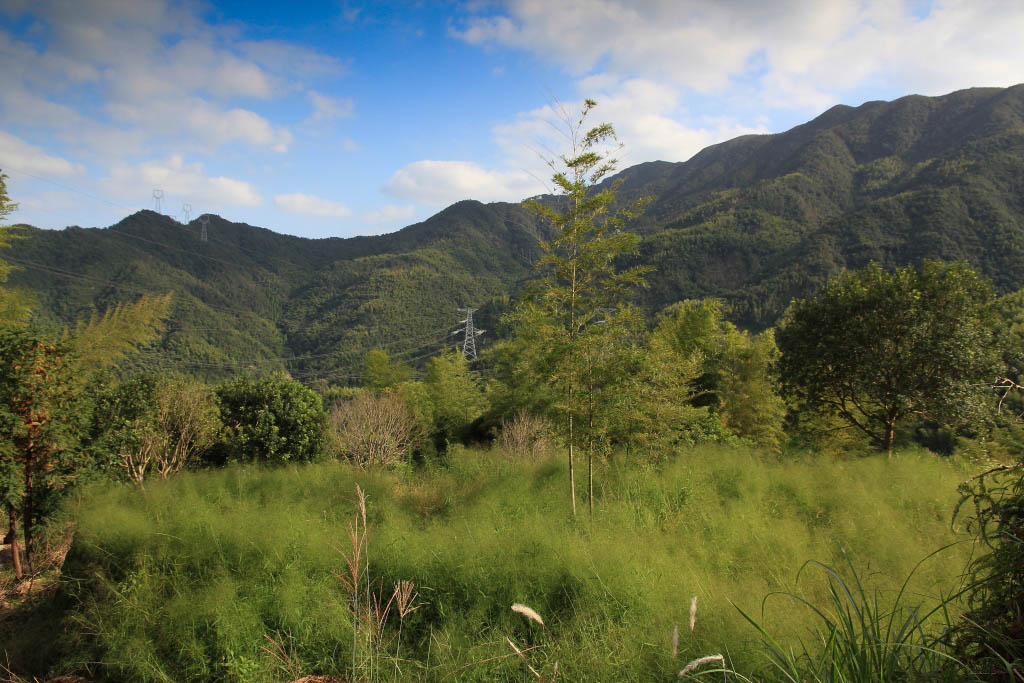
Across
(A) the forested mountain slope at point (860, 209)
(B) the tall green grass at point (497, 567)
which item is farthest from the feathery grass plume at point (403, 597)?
(A) the forested mountain slope at point (860, 209)

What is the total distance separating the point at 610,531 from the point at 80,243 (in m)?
172

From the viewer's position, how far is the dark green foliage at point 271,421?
39.9 ft

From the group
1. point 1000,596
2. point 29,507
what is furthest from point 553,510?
point 29,507

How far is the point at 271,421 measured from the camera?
487 inches

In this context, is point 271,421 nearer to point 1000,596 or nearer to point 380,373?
point 1000,596

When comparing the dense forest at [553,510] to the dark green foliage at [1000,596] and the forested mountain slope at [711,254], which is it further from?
the forested mountain slope at [711,254]

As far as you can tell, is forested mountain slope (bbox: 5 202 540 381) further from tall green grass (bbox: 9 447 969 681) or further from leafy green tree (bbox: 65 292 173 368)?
tall green grass (bbox: 9 447 969 681)

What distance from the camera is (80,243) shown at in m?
127

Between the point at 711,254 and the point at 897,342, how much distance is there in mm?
112440

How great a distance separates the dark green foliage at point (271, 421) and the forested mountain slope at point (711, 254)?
38009 mm

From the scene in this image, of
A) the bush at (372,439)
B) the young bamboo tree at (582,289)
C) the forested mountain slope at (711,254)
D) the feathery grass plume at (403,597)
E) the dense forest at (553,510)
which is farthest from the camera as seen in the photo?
the forested mountain slope at (711,254)

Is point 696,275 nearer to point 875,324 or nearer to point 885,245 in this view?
point 885,245

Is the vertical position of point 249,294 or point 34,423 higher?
point 249,294

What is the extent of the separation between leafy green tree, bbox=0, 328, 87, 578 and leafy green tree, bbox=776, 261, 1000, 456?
1692cm
